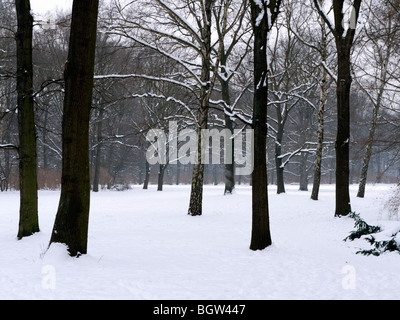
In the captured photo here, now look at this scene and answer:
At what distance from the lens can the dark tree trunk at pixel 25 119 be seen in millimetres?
8219

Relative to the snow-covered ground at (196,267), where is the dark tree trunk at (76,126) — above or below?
above

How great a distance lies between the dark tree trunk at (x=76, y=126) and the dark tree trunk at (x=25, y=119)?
305 cm

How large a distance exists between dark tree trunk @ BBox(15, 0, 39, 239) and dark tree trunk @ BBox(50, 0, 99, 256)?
3.05 meters

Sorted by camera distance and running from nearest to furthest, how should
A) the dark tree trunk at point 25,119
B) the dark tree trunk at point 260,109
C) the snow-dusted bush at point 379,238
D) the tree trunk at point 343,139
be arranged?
1. the snow-dusted bush at point 379,238
2. the dark tree trunk at point 260,109
3. the dark tree trunk at point 25,119
4. the tree trunk at point 343,139

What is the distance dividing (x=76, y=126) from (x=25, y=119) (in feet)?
11.0

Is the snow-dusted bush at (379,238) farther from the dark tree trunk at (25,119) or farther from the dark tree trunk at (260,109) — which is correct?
the dark tree trunk at (25,119)

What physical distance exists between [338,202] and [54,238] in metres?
9.01

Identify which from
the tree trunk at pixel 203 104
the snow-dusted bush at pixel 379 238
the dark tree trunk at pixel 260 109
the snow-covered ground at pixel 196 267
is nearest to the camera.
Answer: the snow-covered ground at pixel 196 267

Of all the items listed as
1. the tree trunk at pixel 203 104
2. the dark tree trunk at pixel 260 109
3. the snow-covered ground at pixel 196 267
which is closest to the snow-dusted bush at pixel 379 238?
the snow-covered ground at pixel 196 267

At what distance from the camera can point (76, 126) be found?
5.65 metres

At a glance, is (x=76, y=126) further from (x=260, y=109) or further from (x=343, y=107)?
(x=343, y=107)
